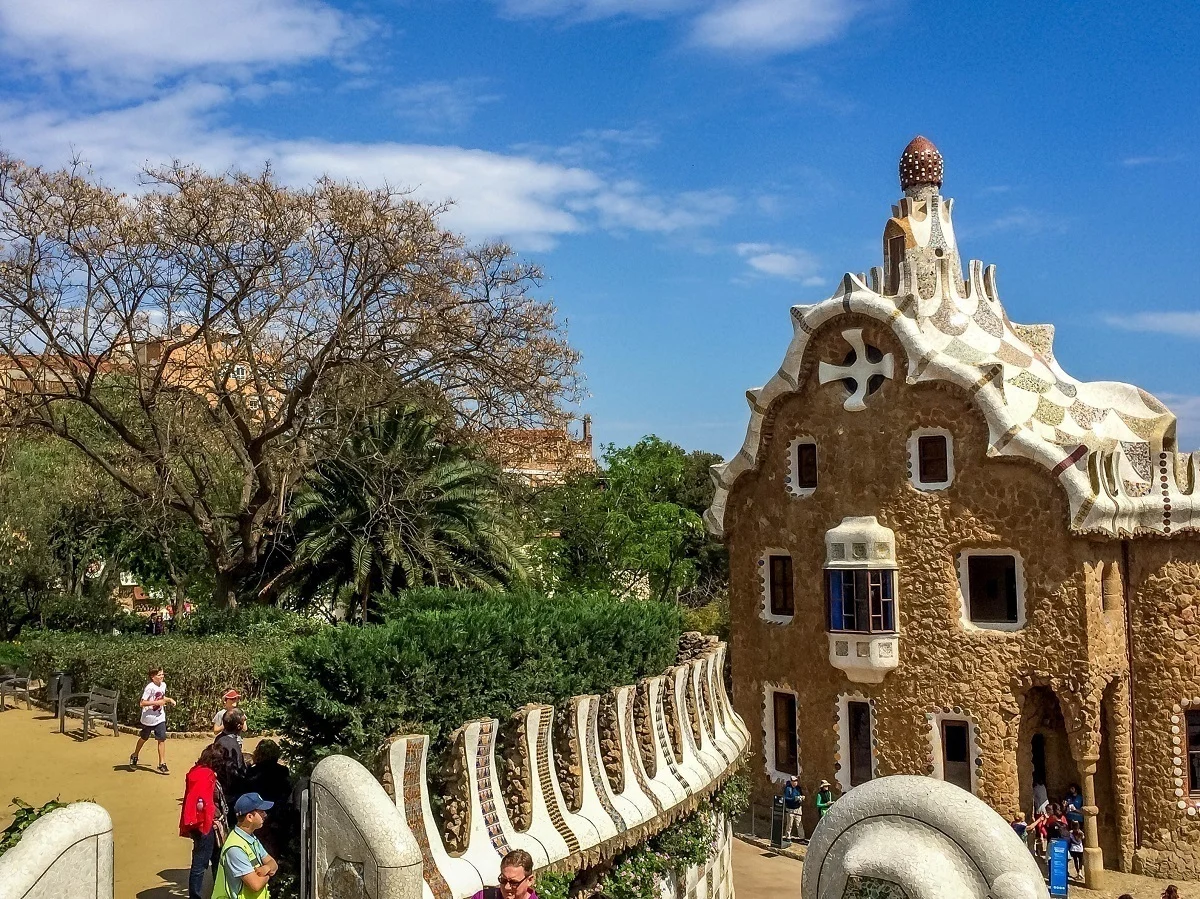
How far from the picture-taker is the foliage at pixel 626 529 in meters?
33.8

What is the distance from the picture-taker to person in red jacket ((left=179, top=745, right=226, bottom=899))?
7.60m

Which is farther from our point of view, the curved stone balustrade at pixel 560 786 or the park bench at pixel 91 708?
the park bench at pixel 91 708

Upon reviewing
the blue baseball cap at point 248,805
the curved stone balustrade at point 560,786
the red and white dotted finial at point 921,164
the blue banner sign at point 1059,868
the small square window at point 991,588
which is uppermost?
→ the red and white dotted finial at point 921,164

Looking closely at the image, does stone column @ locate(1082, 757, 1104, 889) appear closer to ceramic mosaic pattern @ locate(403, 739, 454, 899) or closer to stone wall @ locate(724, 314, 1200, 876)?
Result: stone wall @ locate(724, 314, 1200, 876)

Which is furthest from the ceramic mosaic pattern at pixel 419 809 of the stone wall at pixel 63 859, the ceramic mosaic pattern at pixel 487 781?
the stone wall at pixel 63 859

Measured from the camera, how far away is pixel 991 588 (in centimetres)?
1923

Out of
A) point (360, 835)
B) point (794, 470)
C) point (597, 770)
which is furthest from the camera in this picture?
point (794, 470)

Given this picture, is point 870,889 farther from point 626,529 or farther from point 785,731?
point 626,529

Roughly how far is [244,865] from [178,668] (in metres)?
10.00

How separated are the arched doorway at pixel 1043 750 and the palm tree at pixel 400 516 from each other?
9.28 metres

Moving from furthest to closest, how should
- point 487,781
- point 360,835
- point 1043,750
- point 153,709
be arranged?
point 1043,750 → point 153,709 → point 487,781 → point 360,835

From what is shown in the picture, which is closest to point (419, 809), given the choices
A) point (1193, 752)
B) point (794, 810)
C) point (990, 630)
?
point (794, 810)

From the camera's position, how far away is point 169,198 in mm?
16797

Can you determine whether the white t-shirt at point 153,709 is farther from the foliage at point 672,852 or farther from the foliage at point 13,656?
the foliage at point 13,656
